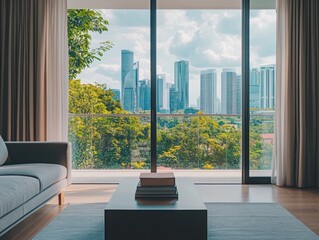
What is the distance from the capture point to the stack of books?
2.61m

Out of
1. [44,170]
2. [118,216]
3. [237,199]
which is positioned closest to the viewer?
[118,216]

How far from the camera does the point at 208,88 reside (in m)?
5.38

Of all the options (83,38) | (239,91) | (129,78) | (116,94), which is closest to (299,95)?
(239,91)

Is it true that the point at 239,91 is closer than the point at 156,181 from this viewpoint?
No

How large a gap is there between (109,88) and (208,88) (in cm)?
138

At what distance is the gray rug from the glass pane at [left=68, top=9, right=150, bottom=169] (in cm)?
152

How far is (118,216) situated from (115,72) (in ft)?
Result: 10.6

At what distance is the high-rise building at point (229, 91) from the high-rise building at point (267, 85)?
1.13 feet

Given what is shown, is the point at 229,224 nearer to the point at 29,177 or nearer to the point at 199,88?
the point at 29,177

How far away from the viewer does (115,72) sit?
5258mm

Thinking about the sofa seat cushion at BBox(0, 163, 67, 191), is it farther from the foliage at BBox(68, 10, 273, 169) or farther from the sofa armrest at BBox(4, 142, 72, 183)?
the foliage at BBox(68, 10, 273, 169)

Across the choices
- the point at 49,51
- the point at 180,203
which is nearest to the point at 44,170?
the point at 180,203

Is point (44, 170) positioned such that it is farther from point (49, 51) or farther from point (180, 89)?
point (180, 89)

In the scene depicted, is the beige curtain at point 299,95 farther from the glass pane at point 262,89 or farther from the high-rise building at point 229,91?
the high-rise building at point 229,91
